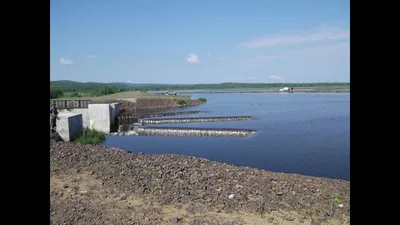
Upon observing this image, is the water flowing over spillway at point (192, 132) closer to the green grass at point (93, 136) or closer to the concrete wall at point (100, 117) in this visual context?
the concrete wall at point (100, 117)

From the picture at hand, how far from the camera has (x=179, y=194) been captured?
684 centimetres

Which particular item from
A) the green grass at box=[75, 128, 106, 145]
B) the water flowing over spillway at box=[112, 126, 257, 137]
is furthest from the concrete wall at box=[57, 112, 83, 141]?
the water flowing over spillway at box=[112, 126, 257, 137]

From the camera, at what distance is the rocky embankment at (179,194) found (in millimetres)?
5785

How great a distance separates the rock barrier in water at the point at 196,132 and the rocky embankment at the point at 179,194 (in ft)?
41.4

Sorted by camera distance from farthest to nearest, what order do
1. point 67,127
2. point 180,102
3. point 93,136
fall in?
1. point 180,102
2. point 93,136
3. point 67,127

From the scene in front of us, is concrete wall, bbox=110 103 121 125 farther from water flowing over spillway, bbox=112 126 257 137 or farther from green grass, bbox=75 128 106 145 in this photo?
green grass, bbox=75 128 106 145

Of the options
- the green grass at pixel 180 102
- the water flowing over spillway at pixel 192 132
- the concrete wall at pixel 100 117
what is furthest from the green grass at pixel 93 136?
the green grass at pixel 180 102

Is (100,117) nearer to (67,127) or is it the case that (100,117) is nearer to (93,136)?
(93,136)

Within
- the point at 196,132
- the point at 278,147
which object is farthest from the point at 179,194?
the point at 196,132

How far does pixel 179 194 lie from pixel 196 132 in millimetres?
15700
